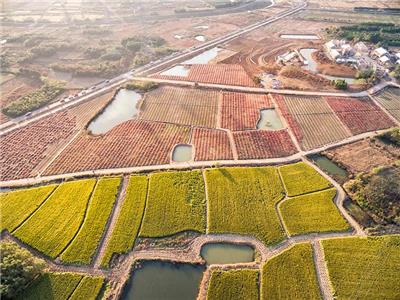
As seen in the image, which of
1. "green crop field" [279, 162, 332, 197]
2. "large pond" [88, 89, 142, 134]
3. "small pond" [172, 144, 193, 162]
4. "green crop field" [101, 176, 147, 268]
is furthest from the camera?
"large pond" [88, 89, 142, 134]

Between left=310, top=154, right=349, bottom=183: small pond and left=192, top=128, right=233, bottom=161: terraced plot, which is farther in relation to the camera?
left=192, top=128, right=233, bottom=161: terraced plot

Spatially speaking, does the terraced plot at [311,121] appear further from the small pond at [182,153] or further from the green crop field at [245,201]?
the small pond at [182,153]

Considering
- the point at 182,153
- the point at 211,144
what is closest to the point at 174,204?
the point at 182,153

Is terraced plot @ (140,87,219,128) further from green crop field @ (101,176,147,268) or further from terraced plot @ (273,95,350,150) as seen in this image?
green crop field @ (101,176,147,268)

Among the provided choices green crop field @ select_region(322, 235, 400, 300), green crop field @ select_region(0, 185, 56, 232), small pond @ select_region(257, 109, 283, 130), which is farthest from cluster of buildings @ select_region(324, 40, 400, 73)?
green crop field @ select_region(0, 185, 56, 232)

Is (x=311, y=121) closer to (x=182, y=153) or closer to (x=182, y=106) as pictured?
(x=182, y=106)

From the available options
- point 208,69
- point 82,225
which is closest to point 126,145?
point 82,225

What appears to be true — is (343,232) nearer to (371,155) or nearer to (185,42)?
(371,155)
